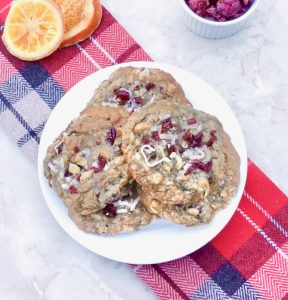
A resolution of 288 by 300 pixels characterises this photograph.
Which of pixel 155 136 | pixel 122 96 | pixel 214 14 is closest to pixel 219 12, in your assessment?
pixel 214 14

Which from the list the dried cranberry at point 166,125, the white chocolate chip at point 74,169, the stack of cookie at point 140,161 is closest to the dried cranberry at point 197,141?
the stack of cookie at point 140,161

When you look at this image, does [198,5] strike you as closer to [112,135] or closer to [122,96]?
[122,96]

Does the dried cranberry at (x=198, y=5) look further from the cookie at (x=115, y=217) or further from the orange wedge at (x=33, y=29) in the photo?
the cookie at (x=115, y=217)

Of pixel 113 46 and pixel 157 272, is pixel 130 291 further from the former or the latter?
pixel 113 46

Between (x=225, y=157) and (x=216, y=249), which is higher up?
(x=225, y=157)

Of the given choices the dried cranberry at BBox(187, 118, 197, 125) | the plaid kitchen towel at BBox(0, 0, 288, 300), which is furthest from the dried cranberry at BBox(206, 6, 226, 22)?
the dried cranberry at BBox(187, 118, 197, 125)

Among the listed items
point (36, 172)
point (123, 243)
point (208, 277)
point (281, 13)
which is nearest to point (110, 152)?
point (123, 243)

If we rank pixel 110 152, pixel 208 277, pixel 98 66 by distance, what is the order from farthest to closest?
pixel 98 66, pixel 208 277, pixel 110 152
